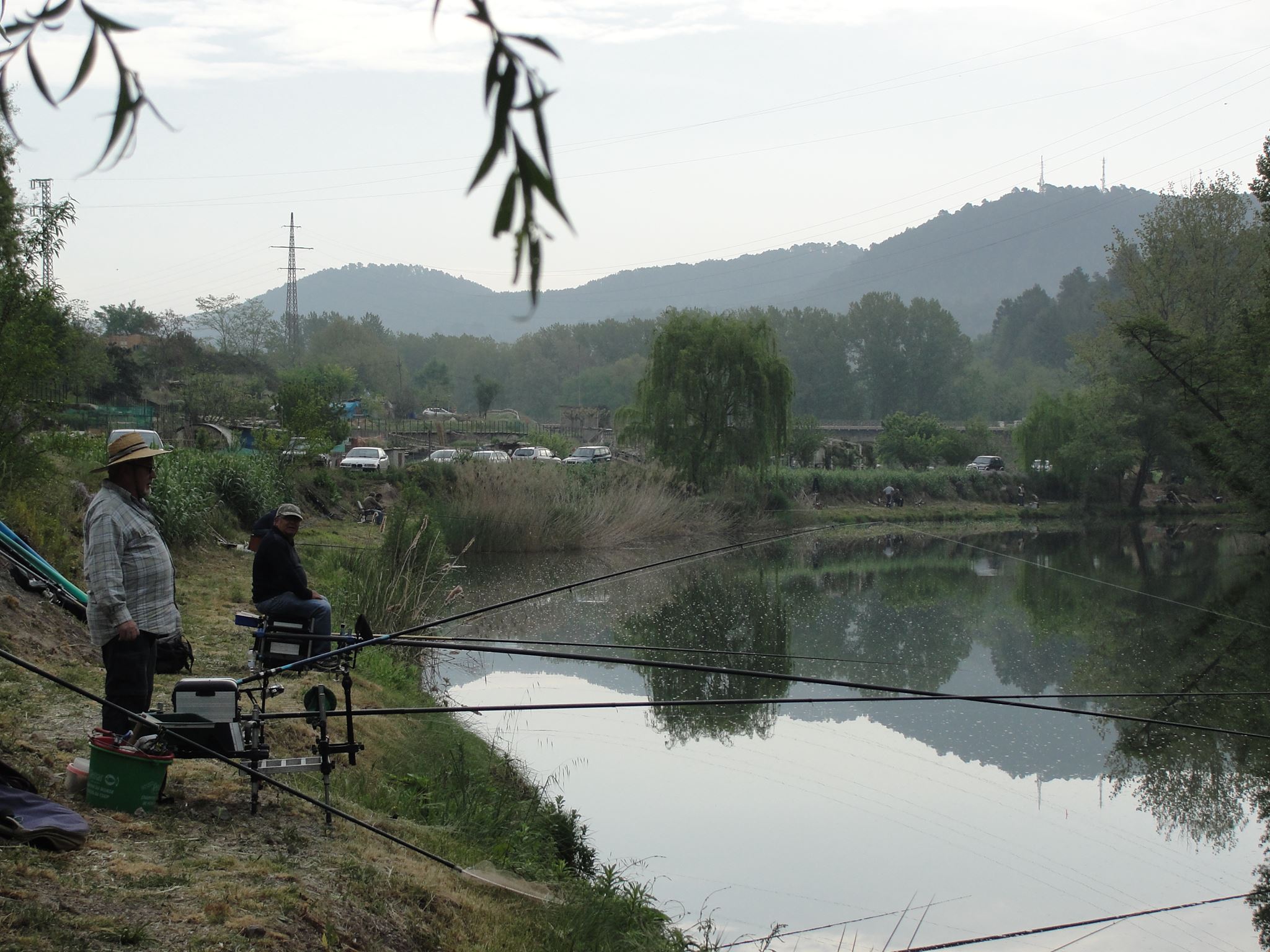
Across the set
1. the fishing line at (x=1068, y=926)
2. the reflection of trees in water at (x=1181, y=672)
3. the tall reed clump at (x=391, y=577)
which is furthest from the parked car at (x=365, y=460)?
the fishing line at (x=1068, y=926)

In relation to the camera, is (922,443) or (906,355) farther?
(906,355)

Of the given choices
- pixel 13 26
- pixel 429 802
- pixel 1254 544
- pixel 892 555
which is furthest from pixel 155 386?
pixel 13 26

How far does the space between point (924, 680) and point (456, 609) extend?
6538mm

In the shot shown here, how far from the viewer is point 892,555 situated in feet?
103

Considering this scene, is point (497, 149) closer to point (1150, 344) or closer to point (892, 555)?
point (892, 555)

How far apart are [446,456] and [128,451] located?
1271 inches

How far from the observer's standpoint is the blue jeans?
284 inches

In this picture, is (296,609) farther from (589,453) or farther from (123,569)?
(589,453)

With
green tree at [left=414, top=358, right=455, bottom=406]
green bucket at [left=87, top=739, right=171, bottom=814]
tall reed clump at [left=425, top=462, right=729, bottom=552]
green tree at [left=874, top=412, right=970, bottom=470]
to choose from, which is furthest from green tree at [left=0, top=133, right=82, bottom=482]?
green tree at [left=414, top=358, right=455, bottom=406]

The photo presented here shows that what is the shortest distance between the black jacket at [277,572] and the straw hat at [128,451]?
2016mm

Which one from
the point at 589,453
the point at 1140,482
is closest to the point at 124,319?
the point at 589,453

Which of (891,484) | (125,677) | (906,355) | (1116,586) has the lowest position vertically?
(1116,586)

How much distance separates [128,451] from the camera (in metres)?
5.32

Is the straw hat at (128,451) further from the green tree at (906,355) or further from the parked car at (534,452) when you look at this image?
the green tree at (906,355)
